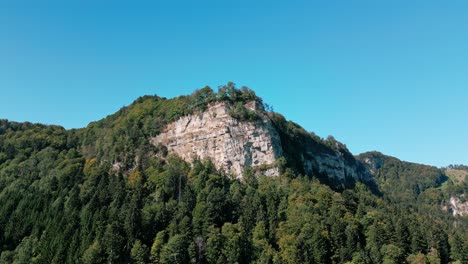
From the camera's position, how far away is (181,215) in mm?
102750

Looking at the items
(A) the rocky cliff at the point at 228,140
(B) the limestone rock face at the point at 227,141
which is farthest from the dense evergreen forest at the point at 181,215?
(B) the limestone rock face at the point at 227,141

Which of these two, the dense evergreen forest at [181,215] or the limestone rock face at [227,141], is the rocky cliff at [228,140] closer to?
the limestone rock face at [227,141]

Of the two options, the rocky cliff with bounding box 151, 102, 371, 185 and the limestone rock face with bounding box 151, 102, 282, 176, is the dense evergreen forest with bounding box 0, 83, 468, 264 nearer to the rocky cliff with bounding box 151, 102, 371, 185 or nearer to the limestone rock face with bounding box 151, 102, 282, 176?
the rocky cliff with bounding box 151, 102, 371, 185

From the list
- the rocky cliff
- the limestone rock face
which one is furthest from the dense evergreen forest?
the limestone rock face

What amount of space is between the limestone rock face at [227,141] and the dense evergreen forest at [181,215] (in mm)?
3594

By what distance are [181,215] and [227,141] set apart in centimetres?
3571

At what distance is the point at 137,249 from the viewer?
88438mm

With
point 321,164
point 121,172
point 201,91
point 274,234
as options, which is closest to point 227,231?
point 274,234

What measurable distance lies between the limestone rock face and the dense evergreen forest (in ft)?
11.8

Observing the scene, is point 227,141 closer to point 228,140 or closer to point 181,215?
point 228,140

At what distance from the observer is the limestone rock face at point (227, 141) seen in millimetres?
130875

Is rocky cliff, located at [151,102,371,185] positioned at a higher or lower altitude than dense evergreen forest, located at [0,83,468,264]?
higher

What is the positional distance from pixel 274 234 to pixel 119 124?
8173cm

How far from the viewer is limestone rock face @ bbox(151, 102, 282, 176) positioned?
131m
